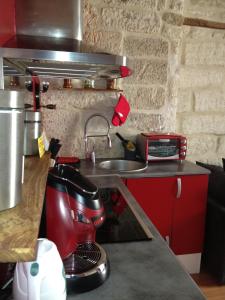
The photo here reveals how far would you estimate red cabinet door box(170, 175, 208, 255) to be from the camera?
2.16 m

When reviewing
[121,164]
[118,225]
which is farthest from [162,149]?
[118,225]

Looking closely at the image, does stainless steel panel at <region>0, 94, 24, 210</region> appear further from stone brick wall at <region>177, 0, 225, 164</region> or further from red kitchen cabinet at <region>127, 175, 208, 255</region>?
stone brick wall at <region>177, 0, 225, 164</region>

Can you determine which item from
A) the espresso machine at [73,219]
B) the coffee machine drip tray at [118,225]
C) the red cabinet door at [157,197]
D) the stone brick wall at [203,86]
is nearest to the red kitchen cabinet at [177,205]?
the red cabinet door at [157,197]

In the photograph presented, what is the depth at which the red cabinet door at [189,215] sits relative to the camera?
2.16 m

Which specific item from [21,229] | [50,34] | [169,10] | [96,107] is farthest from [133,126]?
[21,229]

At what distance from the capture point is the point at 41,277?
0.57 metres

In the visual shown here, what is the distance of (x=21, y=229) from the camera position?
508 millimetres

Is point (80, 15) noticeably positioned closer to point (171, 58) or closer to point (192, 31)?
point (171, 58)

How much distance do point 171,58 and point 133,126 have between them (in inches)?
28.5

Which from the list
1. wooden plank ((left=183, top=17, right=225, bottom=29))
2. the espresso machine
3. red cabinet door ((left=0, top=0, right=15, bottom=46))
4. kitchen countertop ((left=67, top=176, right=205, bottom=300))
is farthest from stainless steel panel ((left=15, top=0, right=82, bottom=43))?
wooden plank ((left=183, top=17, right=225, bottom=29))

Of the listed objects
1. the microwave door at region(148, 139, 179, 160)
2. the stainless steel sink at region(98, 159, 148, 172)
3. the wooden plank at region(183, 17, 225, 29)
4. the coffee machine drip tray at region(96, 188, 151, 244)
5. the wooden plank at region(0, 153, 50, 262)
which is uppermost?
the wooden plank at region(183, 17, 225, 29)

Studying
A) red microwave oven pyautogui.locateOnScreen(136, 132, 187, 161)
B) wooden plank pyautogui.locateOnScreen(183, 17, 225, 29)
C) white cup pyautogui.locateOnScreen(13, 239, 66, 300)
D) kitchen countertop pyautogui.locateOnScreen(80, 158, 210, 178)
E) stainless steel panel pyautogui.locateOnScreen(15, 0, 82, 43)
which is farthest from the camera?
wooden plank pyautogui.locateOnScreen(183, 17, 225, 29)

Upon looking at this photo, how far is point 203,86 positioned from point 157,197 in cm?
138

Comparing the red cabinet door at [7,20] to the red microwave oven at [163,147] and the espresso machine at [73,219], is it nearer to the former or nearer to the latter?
the espresso machine at [73,219]
